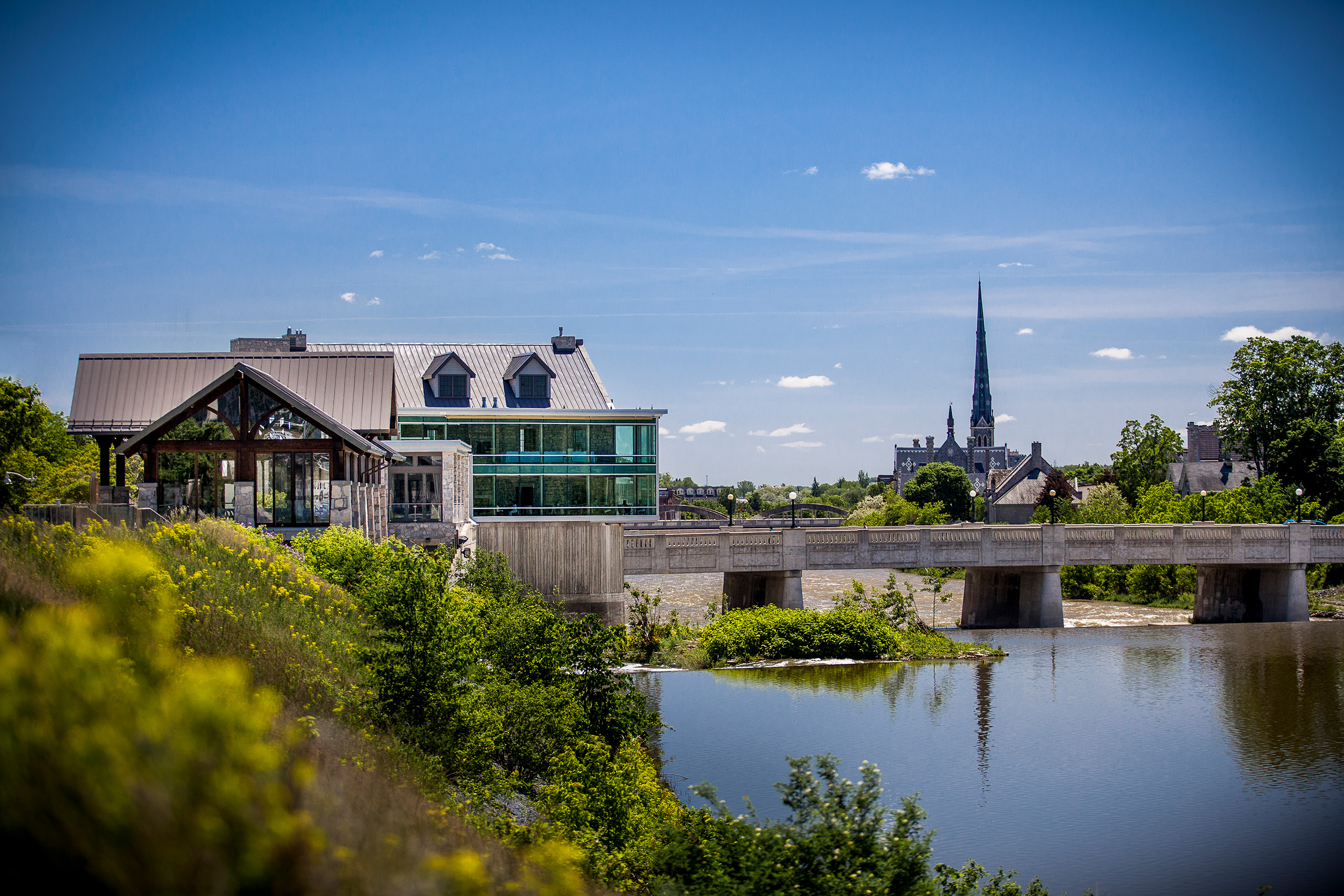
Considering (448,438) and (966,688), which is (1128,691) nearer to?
(966,688)

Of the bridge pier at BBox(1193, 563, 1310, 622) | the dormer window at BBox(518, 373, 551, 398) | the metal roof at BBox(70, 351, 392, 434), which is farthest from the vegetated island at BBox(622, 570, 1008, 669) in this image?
the dormer window at BBox(518, 373, 551, 398)

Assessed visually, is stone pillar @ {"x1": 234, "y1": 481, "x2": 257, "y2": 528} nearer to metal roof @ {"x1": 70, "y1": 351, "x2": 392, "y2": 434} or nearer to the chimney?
metal roof @ {"x1": 70, "y1": 351, "x2": 392, "y2": 434}

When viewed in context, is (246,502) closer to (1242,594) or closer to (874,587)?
(874,587)

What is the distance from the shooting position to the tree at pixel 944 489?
10169cm

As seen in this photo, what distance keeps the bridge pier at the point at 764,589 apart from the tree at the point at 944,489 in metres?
64.0

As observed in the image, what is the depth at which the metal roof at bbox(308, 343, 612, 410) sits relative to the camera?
53312 millimetres

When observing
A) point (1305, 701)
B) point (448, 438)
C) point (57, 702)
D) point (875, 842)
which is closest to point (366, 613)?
point (875, 842)

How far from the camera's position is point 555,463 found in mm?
50500

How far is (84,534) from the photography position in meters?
12.6

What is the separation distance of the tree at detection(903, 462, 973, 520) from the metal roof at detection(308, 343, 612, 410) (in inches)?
2146

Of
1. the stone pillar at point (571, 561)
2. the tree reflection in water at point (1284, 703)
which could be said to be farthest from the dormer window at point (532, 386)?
the tree reflection in water at point (1284, 703)

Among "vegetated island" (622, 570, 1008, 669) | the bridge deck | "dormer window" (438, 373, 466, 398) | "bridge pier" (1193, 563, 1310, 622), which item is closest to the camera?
"vegetated island" (622, 570, 1008, 669)

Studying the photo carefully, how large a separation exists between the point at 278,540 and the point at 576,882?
51.3ft

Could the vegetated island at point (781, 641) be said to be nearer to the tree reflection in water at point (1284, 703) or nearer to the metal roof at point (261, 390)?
the tree reflection in water at point (1284, 703)
